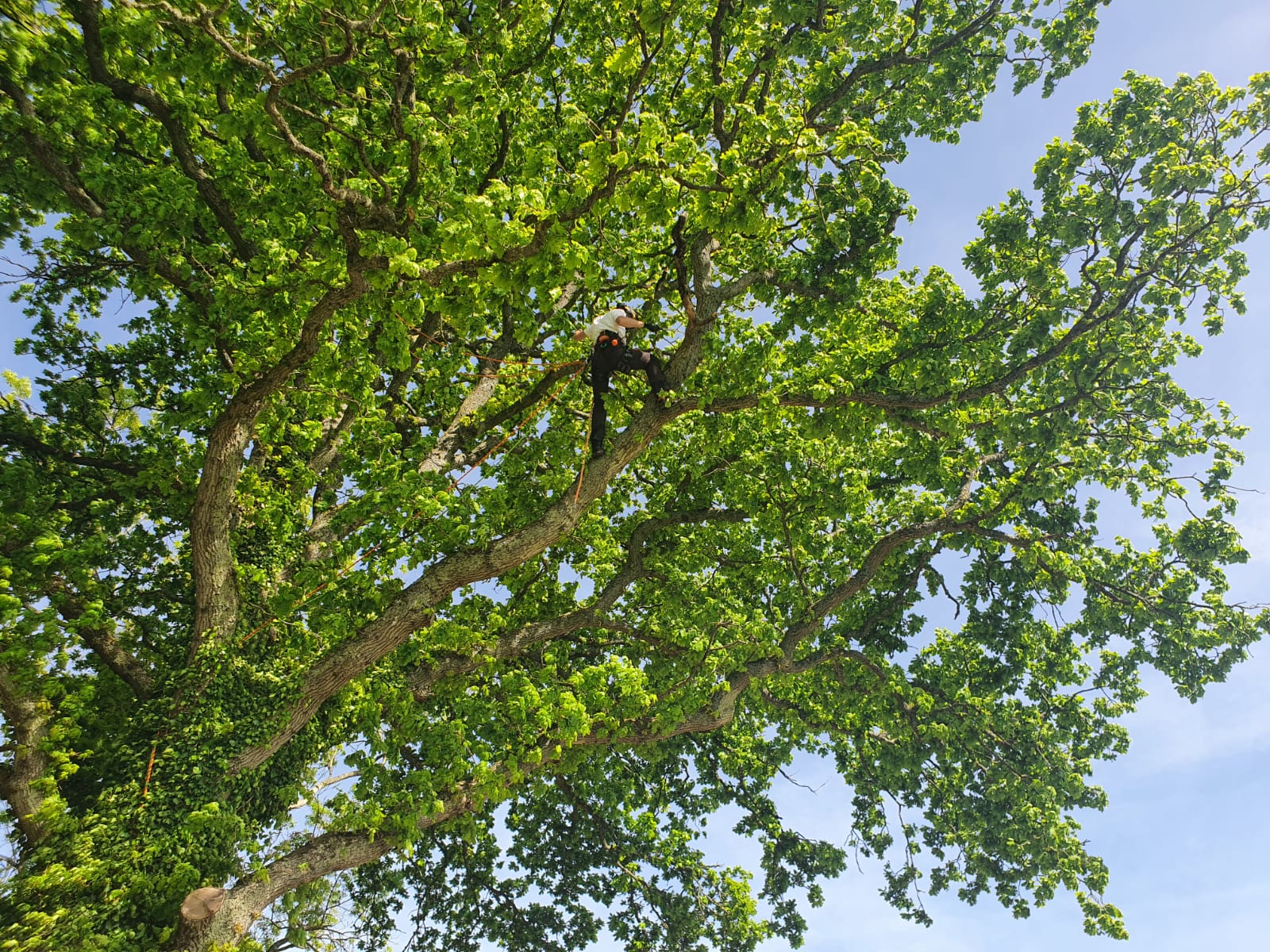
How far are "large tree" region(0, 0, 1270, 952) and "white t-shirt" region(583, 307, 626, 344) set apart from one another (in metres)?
0.81

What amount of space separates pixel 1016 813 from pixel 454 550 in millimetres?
11540

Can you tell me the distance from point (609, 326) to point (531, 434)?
2698 mm

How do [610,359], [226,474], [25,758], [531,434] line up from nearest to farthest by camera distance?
[25,758]
[226,474]
[610,359]
[531,434]

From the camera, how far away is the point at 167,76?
6996 millimetres

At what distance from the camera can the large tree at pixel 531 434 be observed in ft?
24.7

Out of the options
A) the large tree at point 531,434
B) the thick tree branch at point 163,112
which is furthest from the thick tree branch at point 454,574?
the thick tree branch at point 163,112

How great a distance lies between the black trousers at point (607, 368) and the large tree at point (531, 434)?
324mm

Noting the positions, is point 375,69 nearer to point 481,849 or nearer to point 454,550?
point 454,550

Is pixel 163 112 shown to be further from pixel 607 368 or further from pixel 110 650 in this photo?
pixel 110 650

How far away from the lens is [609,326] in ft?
31.8

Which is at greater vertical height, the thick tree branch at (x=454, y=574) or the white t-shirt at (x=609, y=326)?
the white t-shirt at (x=609, y=326)

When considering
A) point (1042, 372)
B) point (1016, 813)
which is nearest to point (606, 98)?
point (1042, 372)

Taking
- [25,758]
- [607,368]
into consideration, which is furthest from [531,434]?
[25,758]

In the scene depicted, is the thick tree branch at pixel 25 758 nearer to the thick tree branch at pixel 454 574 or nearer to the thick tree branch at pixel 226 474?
the thick tree branch at pixel 226 474
